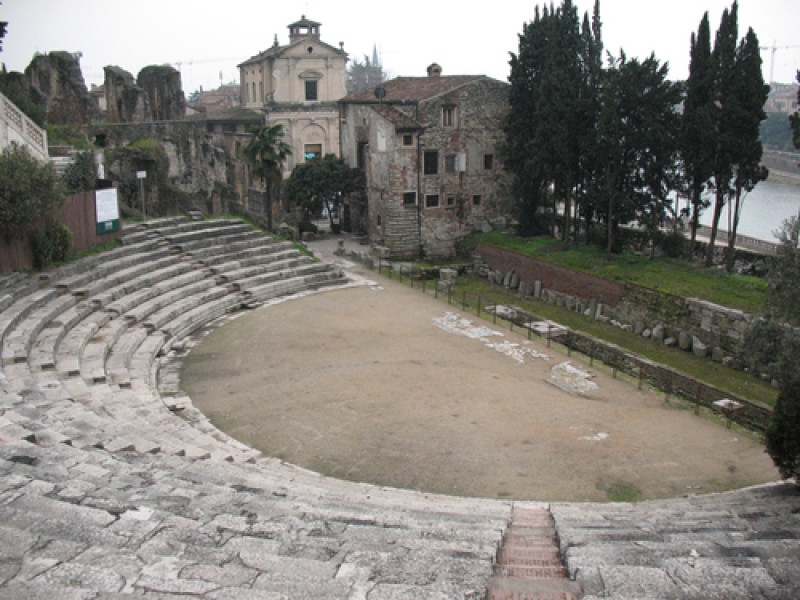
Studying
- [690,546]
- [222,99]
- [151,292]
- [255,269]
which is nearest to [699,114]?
[255,269]

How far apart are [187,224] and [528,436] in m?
18.3

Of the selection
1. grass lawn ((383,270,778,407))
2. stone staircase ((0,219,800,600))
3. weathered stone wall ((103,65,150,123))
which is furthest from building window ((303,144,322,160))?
stone staircase ((0,219,800,600))

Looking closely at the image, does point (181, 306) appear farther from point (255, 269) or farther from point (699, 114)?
point (699, 114)

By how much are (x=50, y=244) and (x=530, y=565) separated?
58.9 ft

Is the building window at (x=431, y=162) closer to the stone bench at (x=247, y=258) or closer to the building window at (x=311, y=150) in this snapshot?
the stone bench at (x=247, y=258)

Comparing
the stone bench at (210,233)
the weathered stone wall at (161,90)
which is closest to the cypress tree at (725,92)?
the stone bench at (210,233)

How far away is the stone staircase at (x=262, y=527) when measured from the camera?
279 inches

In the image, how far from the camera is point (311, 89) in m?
52.2

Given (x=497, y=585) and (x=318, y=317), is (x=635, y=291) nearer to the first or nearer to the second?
(x=318, y=317)

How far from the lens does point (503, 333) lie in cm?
2303

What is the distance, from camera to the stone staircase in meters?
7.08

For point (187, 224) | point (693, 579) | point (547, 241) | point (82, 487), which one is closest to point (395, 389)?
point (82, 487)

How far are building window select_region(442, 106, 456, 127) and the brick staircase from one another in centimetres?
2763

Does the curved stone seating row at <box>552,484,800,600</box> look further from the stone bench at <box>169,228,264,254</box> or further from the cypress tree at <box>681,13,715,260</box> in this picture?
the stone bench at <box>169,228,264,254</box>
